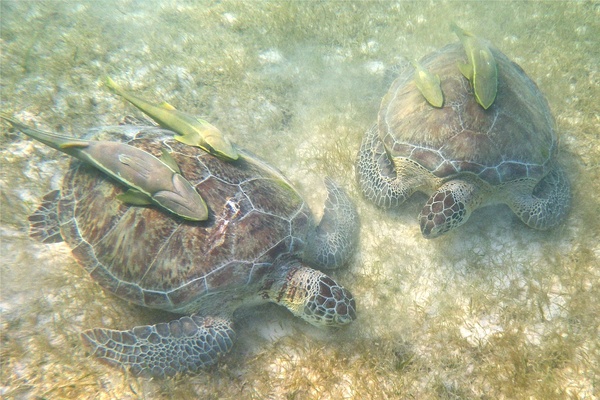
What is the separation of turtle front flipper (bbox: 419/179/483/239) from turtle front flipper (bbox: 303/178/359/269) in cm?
68

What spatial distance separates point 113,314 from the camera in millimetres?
2520

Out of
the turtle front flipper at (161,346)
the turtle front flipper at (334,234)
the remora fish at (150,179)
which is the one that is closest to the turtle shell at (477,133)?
the turtle front flipper at (334,234)

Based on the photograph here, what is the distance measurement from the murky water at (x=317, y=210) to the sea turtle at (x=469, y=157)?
286 millimetres

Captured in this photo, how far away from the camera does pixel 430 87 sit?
10.4ft

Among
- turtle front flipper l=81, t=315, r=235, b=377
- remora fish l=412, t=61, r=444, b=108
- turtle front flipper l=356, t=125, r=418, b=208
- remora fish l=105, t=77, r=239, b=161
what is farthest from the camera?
turtle front flipper l=356, t=125, r=418, b=208

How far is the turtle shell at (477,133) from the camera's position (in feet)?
9.56

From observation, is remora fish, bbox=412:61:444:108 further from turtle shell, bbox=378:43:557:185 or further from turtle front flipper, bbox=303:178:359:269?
turtle front flipper, bbox=303:178:359:269

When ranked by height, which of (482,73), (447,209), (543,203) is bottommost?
(447,209)

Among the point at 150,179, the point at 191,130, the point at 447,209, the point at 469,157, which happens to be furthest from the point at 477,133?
the point at 150,179

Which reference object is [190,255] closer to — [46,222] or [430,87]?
[46,222]

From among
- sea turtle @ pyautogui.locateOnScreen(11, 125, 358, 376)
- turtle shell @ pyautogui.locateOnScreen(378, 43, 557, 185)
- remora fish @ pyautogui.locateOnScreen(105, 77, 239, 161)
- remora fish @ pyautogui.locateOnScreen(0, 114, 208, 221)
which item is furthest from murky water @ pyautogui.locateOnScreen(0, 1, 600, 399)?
remora fish @ pyautogui.locateOnScreen(105, 77, 239, 161)

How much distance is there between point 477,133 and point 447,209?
0.80m

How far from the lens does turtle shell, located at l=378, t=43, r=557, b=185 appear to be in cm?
291

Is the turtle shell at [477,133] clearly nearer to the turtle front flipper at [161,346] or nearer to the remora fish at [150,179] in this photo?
the remora fish at [150,179]
